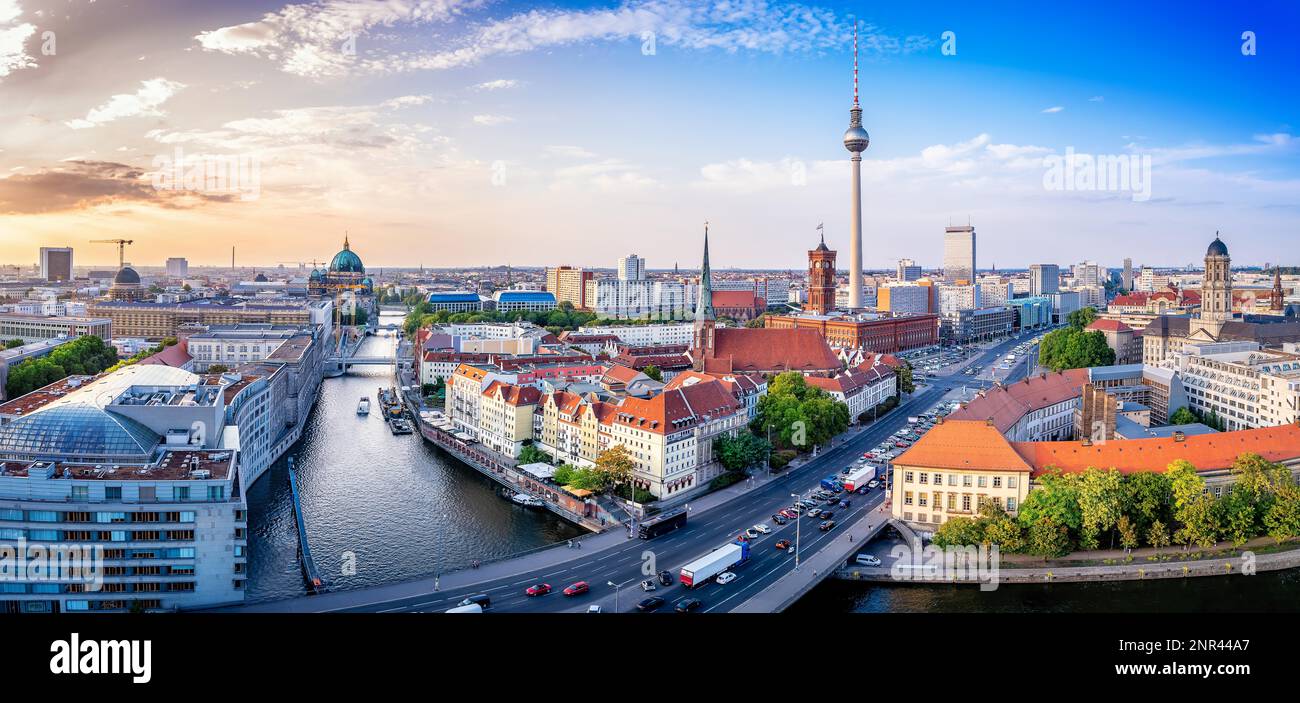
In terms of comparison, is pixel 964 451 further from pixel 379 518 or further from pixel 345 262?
pixel 345 262

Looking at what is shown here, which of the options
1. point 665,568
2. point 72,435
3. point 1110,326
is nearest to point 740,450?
point 665,568

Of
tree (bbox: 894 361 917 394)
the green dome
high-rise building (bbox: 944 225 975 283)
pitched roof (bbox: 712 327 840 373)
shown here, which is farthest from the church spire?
high-rise building (bbox: 944 225 975 283)

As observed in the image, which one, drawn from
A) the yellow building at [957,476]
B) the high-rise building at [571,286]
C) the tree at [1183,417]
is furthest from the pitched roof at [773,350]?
the high-rise building at [571,286]

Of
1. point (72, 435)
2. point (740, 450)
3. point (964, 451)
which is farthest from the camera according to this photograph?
point (740, 450)

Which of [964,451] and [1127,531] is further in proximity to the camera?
[964,451]

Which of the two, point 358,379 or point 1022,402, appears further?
point 358,379
